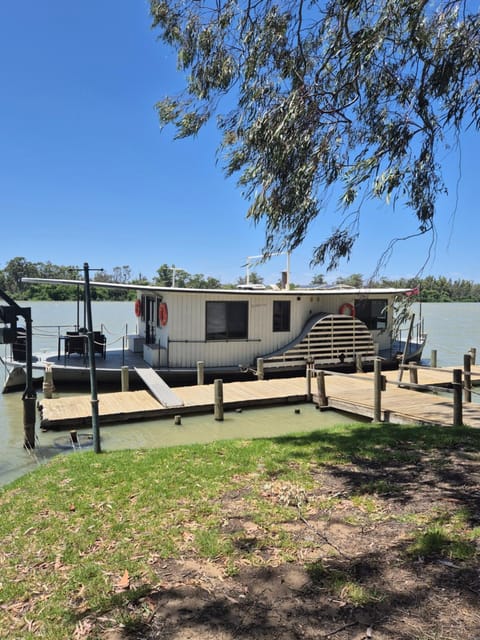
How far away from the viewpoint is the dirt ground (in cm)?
233

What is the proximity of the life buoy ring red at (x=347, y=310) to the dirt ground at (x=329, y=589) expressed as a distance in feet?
34.4

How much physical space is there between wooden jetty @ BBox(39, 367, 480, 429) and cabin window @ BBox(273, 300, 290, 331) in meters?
1.94

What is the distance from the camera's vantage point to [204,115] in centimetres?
697

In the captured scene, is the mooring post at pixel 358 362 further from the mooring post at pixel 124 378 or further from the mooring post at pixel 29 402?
the mooring post at pixel 29 402

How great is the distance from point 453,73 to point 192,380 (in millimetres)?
9285

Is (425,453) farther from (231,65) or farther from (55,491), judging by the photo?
(231,65)

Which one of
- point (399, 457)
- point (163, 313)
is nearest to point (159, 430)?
point (163, 313)

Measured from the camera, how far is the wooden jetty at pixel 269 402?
8516 mm

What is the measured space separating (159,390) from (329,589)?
7982mm

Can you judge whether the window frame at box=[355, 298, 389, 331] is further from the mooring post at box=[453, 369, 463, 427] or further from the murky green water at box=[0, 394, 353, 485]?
the mooring post at box=[453, 369, 463, 427]

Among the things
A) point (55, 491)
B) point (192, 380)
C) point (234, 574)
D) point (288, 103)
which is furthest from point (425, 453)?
point (192, 380)

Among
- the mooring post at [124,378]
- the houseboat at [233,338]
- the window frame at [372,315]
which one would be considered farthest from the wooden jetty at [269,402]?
the window frame at [372,315]

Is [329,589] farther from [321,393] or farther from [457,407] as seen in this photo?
[321,393]

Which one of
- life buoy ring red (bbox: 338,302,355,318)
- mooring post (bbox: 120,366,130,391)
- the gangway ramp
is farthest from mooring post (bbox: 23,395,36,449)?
life buoy ring red (bbox: 338,302,355,318)
